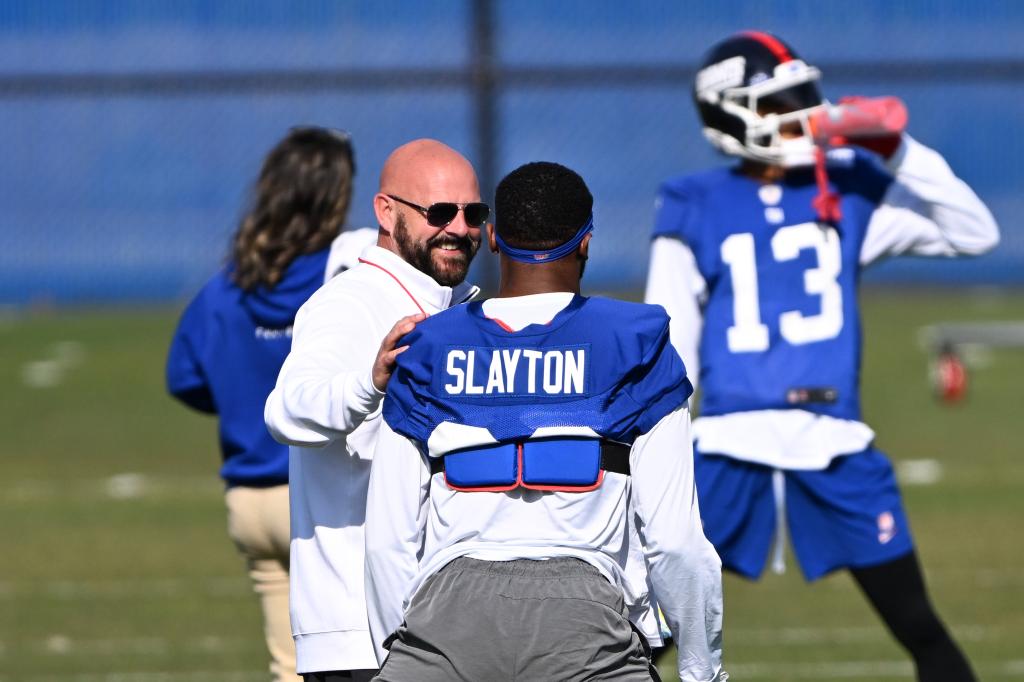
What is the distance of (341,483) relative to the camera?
13.2ft

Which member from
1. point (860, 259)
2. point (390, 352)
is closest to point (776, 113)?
point (860, 259)

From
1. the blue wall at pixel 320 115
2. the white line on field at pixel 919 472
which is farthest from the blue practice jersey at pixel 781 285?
the blue wall at pixel 320 115

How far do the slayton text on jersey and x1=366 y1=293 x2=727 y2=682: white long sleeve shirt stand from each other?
93 mm

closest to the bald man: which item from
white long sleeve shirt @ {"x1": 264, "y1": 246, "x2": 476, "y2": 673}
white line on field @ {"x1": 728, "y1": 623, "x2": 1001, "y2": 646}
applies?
white long sleeve shirt @ {"x1": 264, "y1": 246, "x2": 476, "y2": 673}

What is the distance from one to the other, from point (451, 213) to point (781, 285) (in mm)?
1728

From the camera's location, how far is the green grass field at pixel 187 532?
24.3 feet

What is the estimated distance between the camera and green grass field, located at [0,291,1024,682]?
7.41 meters

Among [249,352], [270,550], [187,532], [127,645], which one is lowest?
[187,532]

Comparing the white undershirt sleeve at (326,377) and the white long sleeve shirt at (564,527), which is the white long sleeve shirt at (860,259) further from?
the white long sleeve shirt at (564,527)

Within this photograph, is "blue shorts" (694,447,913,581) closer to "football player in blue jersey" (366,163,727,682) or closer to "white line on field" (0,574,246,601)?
"football player in blue jersey" (366,163,727,682)

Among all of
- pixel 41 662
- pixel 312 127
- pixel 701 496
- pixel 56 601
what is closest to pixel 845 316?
pixel 701 496

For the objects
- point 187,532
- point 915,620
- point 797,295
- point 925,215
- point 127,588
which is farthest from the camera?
point 187,532

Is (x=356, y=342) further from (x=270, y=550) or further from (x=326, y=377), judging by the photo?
(x=270, y=550)

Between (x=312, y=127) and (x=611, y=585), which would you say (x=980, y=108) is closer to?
(x=312, y=127)
